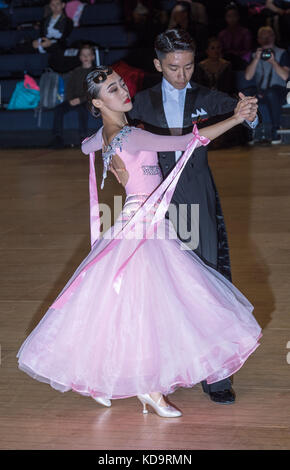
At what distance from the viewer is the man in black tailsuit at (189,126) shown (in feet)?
10.1

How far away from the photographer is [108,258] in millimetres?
2975

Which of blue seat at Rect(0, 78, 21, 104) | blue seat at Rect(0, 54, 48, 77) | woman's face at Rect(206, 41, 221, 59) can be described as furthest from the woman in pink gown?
blue seat at Rect(0, 54, 48, 77)

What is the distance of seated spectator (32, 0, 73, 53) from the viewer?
11.9 meters

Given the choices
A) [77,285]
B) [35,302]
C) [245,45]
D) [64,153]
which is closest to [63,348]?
[77,285]

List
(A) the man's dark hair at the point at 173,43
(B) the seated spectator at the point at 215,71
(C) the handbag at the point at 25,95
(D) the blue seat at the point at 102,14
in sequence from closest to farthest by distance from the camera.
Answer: (A) the man's dark hair at the point at 173,43, (B) the seated spectator at the point at 215,71, (C) the handbag at the point at 25,95, (D) the blue seat at the point at 102,14

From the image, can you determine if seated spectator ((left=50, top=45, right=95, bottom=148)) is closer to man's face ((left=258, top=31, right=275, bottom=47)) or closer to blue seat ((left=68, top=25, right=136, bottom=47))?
blue seat ((left=68, top=25, right=136, bottom=47))

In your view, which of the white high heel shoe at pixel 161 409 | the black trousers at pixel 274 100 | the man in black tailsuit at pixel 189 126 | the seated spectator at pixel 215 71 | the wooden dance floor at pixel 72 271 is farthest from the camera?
the black trousers at pixel 274 100

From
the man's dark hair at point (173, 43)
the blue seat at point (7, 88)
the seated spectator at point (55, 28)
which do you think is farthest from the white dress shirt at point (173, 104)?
the blue seat at point (7, 88)

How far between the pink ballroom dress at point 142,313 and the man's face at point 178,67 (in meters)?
0.30

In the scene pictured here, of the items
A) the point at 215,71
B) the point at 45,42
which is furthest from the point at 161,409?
the point at 45,42

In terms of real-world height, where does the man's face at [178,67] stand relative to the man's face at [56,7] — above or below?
below

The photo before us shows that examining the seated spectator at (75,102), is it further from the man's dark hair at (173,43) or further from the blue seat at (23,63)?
the man's dark hair at (173,43)

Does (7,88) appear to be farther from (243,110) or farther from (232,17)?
(243,110)
